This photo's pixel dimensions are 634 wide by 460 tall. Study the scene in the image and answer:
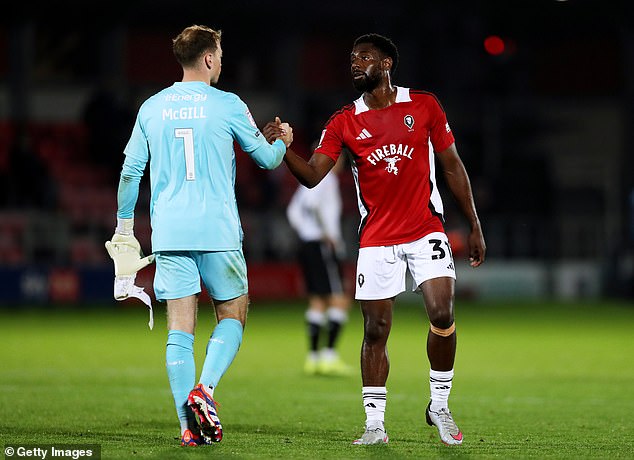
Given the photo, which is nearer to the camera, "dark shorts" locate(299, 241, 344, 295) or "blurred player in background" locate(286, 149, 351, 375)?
"blurred player in background" locate(286, 149, 351, 375)

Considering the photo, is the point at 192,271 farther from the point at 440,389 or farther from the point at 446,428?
the point at 446,428

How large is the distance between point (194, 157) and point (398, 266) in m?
1.45

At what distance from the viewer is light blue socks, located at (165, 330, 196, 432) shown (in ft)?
23.7

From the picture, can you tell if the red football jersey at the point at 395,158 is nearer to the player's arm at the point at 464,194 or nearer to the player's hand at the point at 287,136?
the player's arm at the point at 464,194

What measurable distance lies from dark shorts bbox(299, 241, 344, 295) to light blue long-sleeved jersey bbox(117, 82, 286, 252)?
5.92 metres

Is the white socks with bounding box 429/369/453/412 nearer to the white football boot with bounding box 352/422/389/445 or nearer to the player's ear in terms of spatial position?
the white football boot with bounding box 352/422/389/445

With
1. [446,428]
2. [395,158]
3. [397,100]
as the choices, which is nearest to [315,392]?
[446,428]

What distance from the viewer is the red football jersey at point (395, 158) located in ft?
25.0

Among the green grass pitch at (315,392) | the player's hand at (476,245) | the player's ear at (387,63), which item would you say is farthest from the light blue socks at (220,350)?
the player's ear at (387,63)

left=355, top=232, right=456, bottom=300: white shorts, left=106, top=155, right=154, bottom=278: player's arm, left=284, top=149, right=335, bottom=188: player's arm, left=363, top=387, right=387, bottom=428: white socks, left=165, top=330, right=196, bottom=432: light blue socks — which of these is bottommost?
left=363, top=387, right=387, bottom=428: white socks

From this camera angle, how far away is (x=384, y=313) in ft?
25.0

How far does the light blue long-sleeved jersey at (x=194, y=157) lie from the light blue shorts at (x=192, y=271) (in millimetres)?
77

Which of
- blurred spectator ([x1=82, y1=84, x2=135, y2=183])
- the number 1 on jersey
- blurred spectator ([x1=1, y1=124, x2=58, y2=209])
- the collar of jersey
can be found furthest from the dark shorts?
blurred spectator ([x1=82, y1=84, x2=135, y2=183])

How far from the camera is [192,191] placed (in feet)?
24.0
